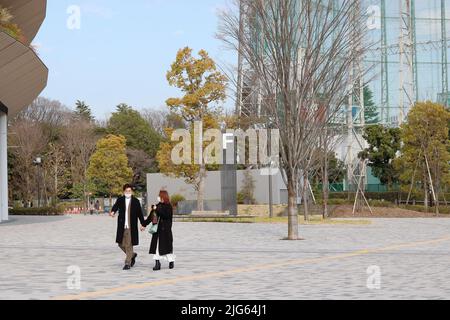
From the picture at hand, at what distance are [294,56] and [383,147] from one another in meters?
30.4

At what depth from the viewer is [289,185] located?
22484mm

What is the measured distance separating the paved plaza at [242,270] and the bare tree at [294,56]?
10.3 ft

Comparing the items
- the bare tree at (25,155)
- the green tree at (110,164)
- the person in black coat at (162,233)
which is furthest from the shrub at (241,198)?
the person in black coat at (162,233)

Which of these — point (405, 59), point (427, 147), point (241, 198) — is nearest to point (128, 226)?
point (427, 147)

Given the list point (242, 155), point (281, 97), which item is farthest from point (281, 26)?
point (242, 155)

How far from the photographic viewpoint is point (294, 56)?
22062 millimetres

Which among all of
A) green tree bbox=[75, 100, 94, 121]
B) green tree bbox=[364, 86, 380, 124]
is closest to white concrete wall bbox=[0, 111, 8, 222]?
green tree bbox=[364, 86, 380, 124]

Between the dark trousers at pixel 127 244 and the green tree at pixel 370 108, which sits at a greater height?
the green tree at pixel 370 108

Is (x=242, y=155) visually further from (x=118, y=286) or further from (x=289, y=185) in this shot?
(x=118, y=286)

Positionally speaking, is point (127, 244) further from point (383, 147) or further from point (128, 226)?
point (383, 147)

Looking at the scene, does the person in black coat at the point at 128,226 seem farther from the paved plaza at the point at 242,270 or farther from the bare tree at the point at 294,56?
the bare tree at the point at 294,56

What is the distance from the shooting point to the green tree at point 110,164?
6838 centimetres
